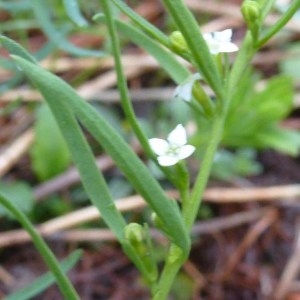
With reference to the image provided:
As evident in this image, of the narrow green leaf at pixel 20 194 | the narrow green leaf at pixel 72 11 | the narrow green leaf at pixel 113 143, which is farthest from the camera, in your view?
the narrow green leaf at pixel 20 194

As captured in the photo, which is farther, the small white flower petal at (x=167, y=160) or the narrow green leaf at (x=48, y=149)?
the narrow green leaf at (x=48, y=149)

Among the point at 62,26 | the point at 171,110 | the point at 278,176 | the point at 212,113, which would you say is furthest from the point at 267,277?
the point at 212,113

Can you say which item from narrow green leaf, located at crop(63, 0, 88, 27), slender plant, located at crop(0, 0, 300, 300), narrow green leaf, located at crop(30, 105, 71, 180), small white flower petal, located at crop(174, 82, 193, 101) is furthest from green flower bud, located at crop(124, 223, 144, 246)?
narrow green leaf, located at crop(30, 105, 71, 180)

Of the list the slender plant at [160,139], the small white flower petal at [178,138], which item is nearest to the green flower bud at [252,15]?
the slender plant at [160,139]

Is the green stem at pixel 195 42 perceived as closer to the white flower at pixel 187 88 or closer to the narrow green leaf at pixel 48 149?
the white flower at pixel 187 88

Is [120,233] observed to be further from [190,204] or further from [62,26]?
[62,26]

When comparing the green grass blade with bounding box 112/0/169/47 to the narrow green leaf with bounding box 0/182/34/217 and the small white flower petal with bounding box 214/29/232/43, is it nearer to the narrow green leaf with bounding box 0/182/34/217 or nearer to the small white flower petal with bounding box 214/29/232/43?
the small white flower petal with bounding box 214/29/232/43

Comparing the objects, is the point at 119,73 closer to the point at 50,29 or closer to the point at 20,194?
the point at 50,29

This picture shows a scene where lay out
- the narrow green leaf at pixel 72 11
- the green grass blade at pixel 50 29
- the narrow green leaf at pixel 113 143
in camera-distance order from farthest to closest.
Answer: the green grass blade at pixel 50 29 → the narrow green leaf at pixel 72 11 → the narrow green leaf at pixel 113 143
